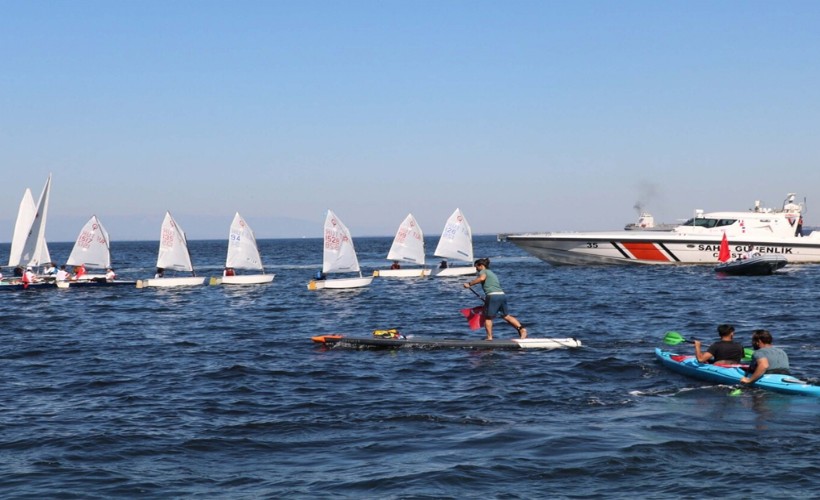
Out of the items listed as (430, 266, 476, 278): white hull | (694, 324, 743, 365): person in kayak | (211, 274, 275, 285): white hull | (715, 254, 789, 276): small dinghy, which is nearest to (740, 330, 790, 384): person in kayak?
(694, 324, 743, 365): person in kayak

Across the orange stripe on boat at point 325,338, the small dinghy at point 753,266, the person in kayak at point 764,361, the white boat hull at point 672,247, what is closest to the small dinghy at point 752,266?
the small dinghy at point 753,266

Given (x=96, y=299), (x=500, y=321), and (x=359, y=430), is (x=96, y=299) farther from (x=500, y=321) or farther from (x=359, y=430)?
(x=359, y=430)

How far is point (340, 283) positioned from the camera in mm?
46562

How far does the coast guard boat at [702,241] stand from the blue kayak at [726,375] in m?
36.2

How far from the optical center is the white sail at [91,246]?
50531 millimetres

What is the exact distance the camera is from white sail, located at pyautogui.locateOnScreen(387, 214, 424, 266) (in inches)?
2148

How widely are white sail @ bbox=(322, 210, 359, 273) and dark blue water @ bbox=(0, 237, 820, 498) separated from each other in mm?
16703

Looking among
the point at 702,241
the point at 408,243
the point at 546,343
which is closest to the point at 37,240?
the point at 408,243

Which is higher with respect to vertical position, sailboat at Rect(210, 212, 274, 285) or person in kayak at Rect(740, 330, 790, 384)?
sailboat at Rect(210, 212, 274, 285)

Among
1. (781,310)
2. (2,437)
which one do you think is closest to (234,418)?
(2,437)

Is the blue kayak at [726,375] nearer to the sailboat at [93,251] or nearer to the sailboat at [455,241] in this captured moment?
the sailboat at [455,241]

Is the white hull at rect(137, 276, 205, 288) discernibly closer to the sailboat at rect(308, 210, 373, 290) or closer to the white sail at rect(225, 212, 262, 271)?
the white sail at rect(225, 212, 262, 271)

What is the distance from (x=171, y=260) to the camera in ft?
166

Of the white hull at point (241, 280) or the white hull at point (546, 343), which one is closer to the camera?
the white hull at point (546, 343)
